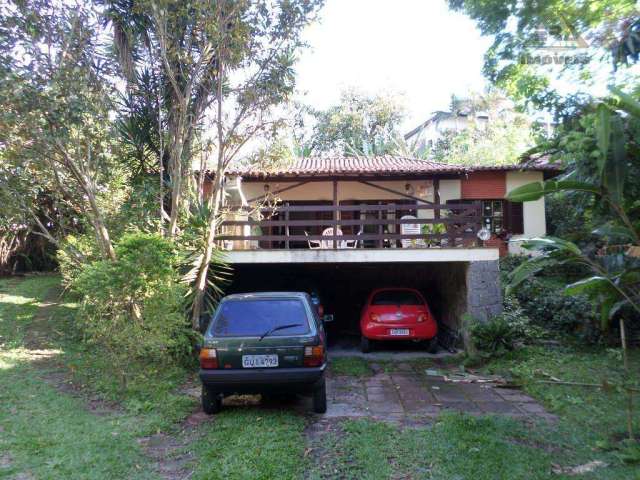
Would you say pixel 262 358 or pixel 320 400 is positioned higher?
pixel 262 358

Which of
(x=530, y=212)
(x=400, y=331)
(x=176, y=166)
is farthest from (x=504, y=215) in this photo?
(x=176, y=166)

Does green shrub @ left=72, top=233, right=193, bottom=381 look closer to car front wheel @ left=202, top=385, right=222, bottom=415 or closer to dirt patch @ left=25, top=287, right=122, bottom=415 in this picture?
dirt patch @ left=25, top=287, right=122, bottom=415

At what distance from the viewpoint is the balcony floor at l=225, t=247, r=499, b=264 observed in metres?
10.6

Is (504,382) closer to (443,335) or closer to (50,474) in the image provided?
(443,335)

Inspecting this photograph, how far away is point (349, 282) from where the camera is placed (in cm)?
1555

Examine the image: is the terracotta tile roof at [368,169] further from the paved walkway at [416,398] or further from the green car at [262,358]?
the green car at [262,358]

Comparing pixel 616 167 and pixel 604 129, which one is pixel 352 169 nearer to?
pixel 616 167

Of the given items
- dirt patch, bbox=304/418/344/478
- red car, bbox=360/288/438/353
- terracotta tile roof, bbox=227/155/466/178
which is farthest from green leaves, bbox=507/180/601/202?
terracotta tile roof, bbox=227/155/466/178

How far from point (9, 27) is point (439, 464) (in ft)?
27.7

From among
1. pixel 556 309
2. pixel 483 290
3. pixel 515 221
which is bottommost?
pixel 556 309

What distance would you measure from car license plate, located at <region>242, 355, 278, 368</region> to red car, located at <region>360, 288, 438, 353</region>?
512 centimetres

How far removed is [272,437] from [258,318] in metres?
1.49

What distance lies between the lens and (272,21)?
9.59 m

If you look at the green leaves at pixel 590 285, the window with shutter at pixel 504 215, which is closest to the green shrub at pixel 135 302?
the green leaves at pixel 590 285
